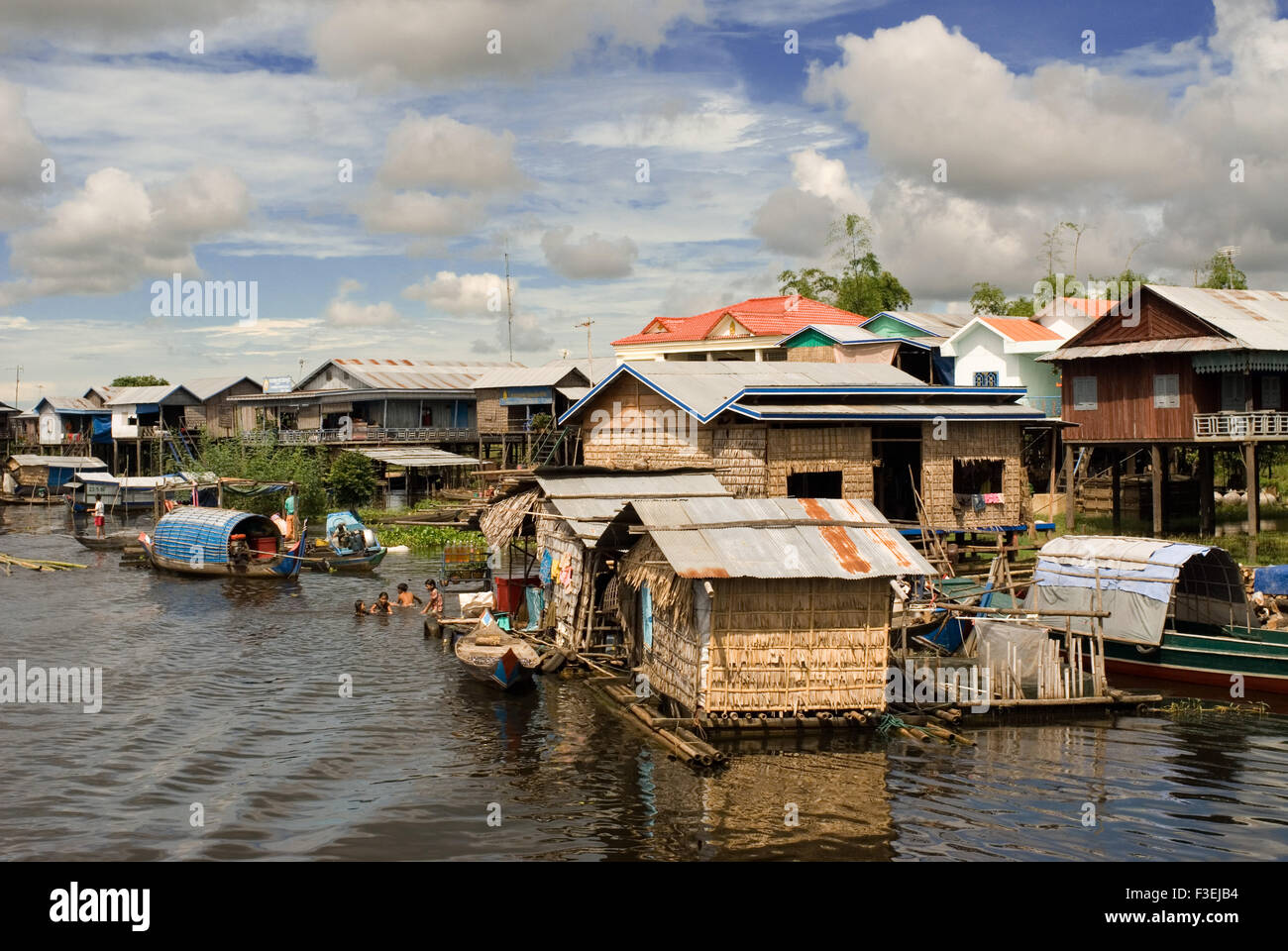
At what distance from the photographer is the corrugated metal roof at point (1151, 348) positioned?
99.8 ft

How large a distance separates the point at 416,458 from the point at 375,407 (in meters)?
7.90

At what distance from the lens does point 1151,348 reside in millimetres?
32031

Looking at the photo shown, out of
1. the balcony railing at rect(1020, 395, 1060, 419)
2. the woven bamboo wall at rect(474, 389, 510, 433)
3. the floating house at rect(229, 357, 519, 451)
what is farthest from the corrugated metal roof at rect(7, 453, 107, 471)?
the balcony railing at rect(1020, 395, 1060, 419)

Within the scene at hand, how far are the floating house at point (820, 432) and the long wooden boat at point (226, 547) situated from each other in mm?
11940

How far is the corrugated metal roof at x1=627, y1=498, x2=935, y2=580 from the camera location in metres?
16.2

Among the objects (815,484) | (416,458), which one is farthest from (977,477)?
(416,458)

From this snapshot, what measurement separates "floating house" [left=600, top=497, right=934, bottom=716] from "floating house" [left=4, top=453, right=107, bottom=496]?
204 feet

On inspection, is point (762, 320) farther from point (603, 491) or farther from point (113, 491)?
point (113, 491)

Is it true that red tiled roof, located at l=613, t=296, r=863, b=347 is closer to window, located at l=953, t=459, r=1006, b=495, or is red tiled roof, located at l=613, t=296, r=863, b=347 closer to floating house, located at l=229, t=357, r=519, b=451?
floating house, located at l=229, t=357, r=519, b=451

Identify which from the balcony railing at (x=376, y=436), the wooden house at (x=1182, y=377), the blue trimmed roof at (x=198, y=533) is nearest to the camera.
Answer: the wooden house at (x=1182, y=377)

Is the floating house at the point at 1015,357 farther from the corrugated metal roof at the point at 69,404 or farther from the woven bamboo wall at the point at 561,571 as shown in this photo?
the corrugated metal roof at the point at 69,404

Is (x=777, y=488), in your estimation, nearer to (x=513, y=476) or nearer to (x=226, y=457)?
(x=513, y=476)

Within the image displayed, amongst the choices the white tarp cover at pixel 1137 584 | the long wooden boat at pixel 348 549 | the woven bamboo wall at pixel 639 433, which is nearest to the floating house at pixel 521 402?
the long wooden boat at pixel 348 549
